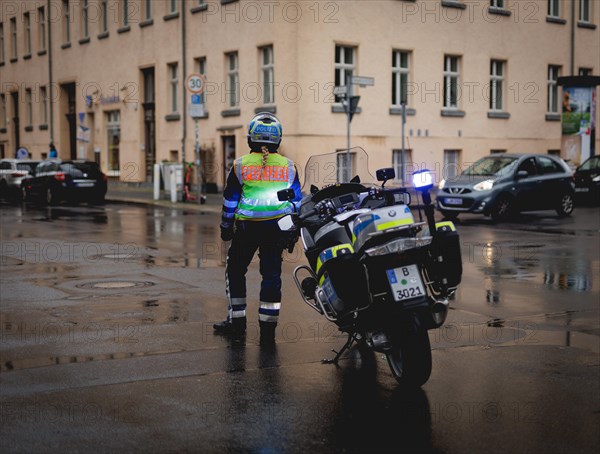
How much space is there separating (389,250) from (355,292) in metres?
0.39

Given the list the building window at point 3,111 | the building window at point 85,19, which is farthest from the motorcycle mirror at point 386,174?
the building window at point 3,111

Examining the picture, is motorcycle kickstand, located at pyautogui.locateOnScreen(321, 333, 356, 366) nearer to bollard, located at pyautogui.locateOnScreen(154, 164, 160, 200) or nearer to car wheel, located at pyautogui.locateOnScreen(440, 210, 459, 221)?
car wheel, located at pyautogui.locateOnScreen(440, 210, 459, 221)

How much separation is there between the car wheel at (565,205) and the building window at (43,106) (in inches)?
1271

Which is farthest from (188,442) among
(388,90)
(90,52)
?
(90,52)

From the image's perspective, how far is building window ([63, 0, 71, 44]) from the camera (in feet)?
149

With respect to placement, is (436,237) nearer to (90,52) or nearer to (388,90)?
(388,90)

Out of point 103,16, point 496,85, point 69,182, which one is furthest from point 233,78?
point 103,16

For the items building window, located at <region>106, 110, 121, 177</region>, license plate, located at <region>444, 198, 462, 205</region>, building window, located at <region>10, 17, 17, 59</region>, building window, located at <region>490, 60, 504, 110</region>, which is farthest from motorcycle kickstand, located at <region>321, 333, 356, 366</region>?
building window, located at <region>10, 17, 17, 59</region>

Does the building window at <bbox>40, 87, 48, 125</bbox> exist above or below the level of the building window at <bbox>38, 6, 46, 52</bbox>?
below

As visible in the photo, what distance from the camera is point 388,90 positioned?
106ft

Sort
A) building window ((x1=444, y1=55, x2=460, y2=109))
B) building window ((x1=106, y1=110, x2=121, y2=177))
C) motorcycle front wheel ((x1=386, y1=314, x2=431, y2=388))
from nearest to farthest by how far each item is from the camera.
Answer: motorcycle front wheel ((x1=386, y1=314, x2=431, y2=388))
building window ((x1=444, y1=55, x2=460, y2=109))
building window ((x1=106, y1=110, x2=121, y2=177))

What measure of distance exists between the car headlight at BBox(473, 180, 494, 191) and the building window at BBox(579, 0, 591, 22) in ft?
65.9

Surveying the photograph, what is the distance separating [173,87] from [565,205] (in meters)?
18.7

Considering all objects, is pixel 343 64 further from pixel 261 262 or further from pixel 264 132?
pixel 261 262
